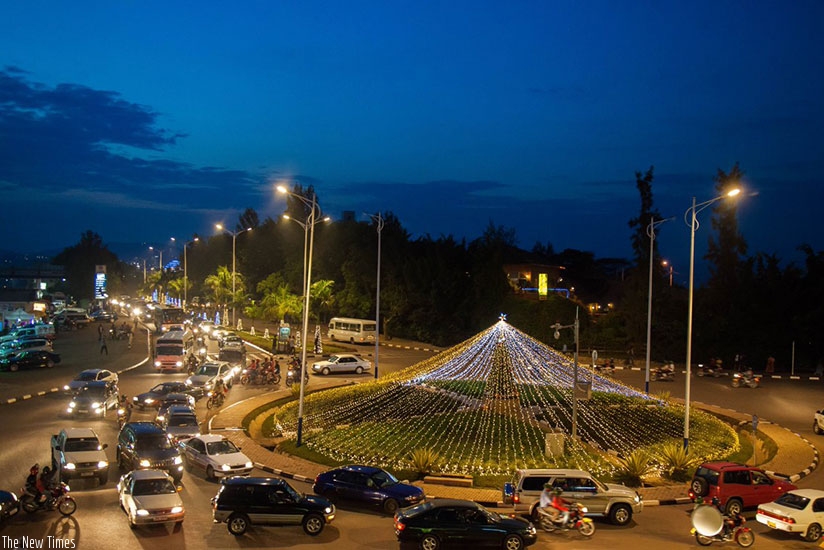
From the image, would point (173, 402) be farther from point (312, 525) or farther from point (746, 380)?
point (746, 380)

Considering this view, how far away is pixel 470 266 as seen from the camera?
252 ft

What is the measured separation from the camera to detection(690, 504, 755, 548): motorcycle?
15891mm

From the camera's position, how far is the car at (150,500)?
16281 millimetres

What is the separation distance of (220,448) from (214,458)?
716 mm

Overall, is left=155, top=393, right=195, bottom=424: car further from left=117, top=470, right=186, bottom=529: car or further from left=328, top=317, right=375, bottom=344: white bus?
left=328, top=317, right=375, bottom=344: white bus

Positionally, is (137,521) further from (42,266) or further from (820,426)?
(42,266)

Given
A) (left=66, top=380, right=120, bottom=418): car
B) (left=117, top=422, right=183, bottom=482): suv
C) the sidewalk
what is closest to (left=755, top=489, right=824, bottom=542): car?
the sidewalk

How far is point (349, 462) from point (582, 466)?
790 cm

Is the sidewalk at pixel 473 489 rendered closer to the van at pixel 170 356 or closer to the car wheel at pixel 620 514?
the car wheel at pixel 620 514

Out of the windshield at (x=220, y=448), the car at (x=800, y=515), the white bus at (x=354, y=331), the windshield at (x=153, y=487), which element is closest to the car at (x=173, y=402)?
the windshield at (x=220, y=448)

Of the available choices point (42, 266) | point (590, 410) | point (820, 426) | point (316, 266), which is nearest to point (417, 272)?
point (316, 266)

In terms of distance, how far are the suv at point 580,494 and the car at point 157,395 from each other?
2034 centimetres

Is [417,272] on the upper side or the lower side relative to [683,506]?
upper

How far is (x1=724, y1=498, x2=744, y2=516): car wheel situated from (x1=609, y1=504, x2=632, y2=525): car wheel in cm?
321
